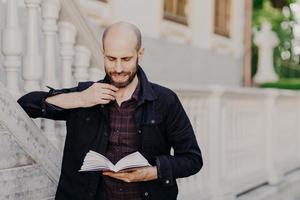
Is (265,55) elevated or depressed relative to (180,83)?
elevated

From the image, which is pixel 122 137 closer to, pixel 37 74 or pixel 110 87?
pixel 110 87

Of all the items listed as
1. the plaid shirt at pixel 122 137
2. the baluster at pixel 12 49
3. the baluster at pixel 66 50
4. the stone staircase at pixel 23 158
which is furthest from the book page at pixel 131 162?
the baluster at pixel 66 50

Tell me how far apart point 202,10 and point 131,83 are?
946cm

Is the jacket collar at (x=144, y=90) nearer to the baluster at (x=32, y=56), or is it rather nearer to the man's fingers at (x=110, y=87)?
the man's fingers at (x=110, y=87)

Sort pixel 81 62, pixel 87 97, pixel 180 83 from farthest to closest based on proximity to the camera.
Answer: pixel 180 83 < pixel 81 62 < pixel 87 97

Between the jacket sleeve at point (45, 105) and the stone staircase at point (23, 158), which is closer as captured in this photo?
the jacket sleeve at point (45, 105)

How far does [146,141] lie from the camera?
2.79 meters

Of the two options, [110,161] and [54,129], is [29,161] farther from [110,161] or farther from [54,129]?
[110,161]

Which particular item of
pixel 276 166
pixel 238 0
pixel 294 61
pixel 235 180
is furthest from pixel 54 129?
pixel 294 61

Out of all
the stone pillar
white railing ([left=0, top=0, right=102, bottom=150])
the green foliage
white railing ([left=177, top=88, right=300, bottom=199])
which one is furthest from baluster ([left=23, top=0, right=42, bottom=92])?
the green foliage

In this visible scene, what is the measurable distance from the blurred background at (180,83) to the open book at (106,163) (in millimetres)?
602

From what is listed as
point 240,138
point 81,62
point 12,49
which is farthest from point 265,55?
point 12,49

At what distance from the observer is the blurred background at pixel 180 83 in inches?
131

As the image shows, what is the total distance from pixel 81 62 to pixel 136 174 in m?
1.32
